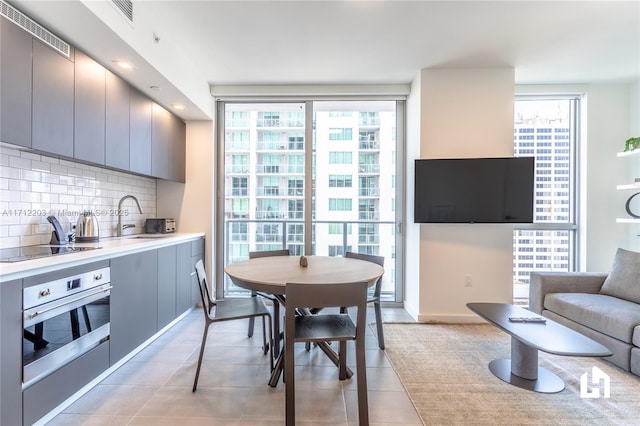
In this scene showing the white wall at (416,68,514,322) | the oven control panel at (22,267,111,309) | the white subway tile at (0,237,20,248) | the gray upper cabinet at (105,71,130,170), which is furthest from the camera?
the white wall at (416,68,514,322)

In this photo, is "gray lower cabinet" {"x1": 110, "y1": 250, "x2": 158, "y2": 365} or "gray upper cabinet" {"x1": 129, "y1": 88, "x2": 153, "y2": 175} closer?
"gray lower cabinet" {"x1": 110, "y1": 250, "x2": 158, "y2": 365}

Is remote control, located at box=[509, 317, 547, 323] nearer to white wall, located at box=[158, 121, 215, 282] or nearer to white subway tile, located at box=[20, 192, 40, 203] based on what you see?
white wall, located at box=[158, 121, 215, 282]

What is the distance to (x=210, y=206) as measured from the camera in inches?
143

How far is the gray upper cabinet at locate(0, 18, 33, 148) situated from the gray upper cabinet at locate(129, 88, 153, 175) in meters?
0.95

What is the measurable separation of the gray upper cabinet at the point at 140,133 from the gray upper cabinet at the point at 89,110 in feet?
1.21

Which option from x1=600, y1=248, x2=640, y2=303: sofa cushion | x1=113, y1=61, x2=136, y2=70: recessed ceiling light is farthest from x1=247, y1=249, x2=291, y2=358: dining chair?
x1=600, y1=248, x2=640, y2=303: sofa cushion

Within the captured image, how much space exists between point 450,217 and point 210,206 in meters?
2.80

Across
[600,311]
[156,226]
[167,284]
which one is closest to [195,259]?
[156,226]

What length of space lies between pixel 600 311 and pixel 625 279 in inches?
24.7

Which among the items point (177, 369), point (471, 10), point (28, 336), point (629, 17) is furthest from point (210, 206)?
point (629, 17)

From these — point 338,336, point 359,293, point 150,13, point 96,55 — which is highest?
point 150,13

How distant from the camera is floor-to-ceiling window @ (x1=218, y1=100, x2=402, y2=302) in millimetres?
3756

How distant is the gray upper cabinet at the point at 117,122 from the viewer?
2.34 metres

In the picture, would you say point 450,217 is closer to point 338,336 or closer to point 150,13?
point 338,336
